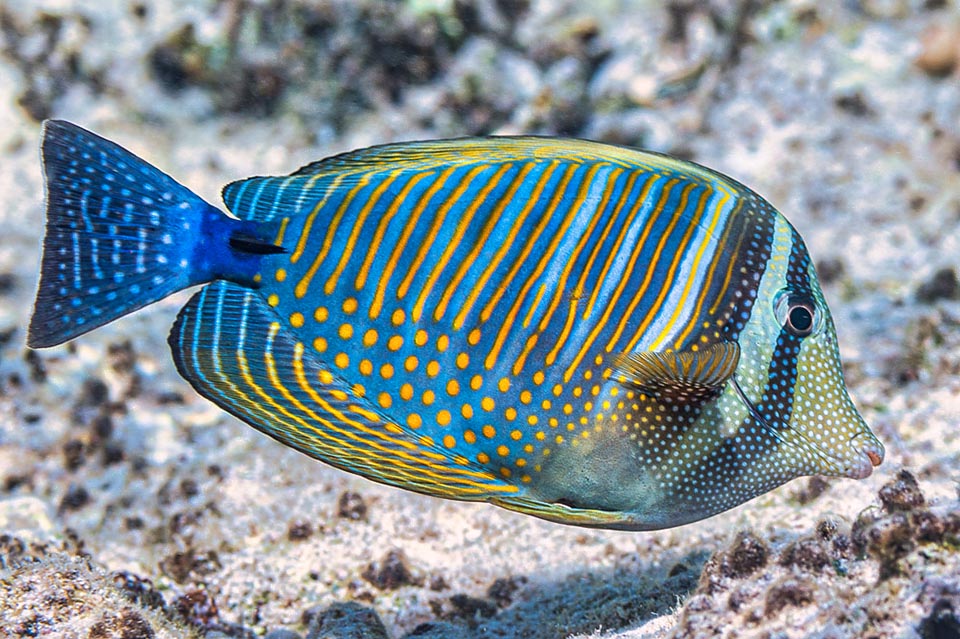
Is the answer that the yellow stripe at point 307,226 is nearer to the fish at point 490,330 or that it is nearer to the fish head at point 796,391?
the fish at point 490,330

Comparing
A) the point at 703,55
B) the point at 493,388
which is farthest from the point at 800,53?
the point at 493,388

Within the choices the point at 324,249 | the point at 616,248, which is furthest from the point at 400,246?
the point at 616,248

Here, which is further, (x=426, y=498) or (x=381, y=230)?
(x=426, y=498)

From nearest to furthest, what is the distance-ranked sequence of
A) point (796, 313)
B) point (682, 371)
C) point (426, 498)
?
point (682, 371)
point (796, 313)
point (426, 498)

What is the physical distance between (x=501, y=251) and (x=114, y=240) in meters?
1.06

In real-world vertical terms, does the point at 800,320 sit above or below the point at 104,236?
above

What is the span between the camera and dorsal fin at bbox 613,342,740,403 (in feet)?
6.48

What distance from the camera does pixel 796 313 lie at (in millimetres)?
2080

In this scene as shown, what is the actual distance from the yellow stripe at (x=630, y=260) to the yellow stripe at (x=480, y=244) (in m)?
0.32

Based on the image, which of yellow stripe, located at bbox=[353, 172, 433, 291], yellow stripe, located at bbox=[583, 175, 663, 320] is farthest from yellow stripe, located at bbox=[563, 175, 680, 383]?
yellow stripe, located at bbox=[353, 172, 433, 291]

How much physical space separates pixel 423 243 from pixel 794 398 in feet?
3.57

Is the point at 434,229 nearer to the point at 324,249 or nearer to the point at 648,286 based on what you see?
the point at 324,249

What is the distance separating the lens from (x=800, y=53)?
5203 millimetres

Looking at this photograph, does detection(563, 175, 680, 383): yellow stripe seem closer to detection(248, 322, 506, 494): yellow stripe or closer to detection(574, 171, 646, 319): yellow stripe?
detection(574, 171, 646, 319): yellow stripe
